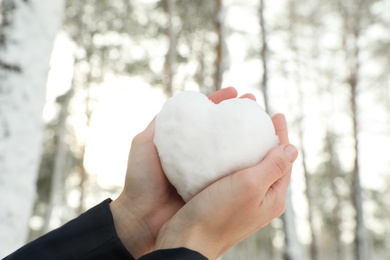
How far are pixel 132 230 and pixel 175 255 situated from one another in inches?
12.8

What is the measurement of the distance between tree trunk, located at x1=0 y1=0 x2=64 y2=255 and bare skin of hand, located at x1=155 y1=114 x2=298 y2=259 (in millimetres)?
1482

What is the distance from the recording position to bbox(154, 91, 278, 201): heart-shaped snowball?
112cm

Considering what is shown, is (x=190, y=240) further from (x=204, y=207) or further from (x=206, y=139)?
(x=206, y=139)

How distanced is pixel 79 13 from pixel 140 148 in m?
14.2

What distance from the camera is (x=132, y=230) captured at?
4.08ft

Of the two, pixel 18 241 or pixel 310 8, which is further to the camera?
pixel 310 8

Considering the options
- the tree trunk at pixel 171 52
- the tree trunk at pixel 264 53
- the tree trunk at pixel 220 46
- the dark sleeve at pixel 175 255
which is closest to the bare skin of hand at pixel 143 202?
the dark sleeve at pixel 175 255

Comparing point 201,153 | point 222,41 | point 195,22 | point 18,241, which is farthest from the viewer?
point 195,22

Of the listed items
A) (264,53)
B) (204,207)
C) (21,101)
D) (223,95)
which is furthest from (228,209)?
(264,53)

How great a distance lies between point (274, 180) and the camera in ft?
3.44

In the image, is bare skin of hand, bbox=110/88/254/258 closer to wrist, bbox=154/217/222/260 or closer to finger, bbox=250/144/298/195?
wrist, bbox=154/217/222/260

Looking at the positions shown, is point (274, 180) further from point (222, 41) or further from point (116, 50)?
point (116, 50)

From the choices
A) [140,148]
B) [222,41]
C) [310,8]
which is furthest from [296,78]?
[140,148]

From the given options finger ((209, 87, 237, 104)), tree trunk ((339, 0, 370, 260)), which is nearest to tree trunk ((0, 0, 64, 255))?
finger ((209, 87, 237, 104))
